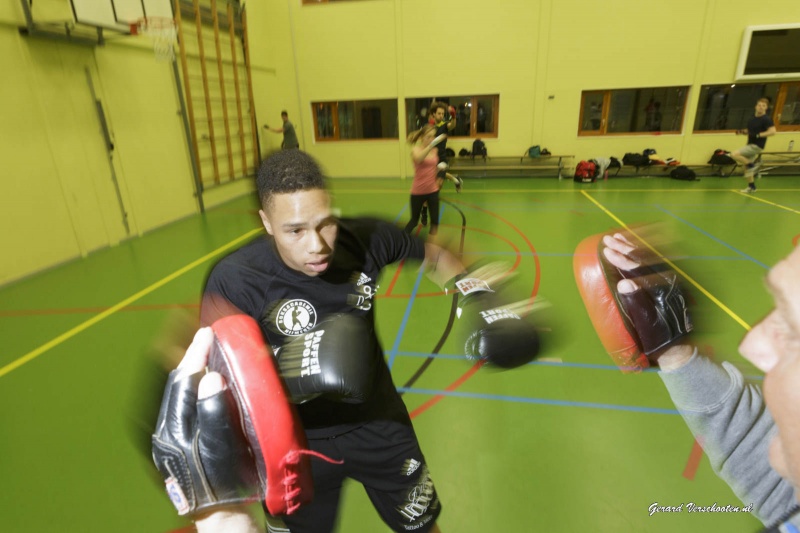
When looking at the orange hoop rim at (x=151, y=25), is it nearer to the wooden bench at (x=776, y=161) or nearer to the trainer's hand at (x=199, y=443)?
the trainer's hand at (x=199, y=443)

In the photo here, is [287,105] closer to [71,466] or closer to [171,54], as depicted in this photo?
[171,54]

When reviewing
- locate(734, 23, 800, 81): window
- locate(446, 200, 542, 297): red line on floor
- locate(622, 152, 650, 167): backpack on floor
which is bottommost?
locate(446, 200, 542, 297): red line on floor

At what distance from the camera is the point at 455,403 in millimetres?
3275

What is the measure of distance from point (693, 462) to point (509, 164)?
36.5ft

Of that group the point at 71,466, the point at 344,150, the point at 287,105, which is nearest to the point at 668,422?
the point at 71,466

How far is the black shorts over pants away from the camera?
1646 mm

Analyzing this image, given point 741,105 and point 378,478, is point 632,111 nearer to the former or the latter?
point 741,105

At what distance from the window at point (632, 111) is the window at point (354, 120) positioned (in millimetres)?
5859

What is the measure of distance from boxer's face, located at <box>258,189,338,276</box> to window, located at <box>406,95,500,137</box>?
472 inches

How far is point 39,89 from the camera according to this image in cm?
616

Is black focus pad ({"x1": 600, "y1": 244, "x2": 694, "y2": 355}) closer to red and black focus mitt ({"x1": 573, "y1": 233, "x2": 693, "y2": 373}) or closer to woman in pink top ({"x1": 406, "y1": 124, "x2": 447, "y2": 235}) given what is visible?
red and black focus mitt ({"x1": 573, "y1": 233, "x2": 693, "y2": 373})

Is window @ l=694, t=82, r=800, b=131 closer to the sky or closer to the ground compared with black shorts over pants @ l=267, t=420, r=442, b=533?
closer to the sky

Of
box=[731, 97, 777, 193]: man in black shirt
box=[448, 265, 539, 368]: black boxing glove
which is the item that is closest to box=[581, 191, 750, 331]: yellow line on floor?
box=[448, 265, 539, 368]: black boxing glove

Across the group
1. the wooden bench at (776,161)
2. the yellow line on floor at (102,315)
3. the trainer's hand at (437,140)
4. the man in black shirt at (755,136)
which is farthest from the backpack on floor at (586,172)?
the yellow line on floor at (102,315)
